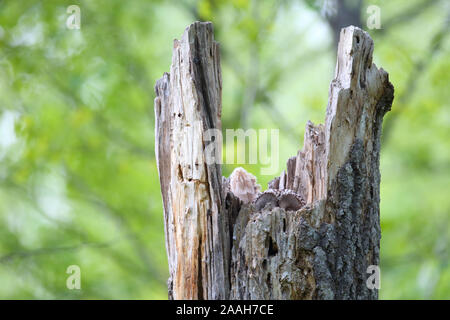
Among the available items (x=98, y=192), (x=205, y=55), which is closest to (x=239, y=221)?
(x=205, y=55)

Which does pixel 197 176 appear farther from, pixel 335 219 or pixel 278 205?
pixel 335 219

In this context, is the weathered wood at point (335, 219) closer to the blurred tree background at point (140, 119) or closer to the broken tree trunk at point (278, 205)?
the broken tree trunk at point (278, 205)

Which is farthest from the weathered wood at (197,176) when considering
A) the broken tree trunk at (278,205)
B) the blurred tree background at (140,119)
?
the blurred tree background at (140,119)

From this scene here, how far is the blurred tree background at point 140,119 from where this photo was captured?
3.64 meters

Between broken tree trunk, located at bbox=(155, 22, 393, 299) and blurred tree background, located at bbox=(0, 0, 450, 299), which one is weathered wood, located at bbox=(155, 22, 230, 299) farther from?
blurred tree background, located at bbox=(0, 0, 450, 299)

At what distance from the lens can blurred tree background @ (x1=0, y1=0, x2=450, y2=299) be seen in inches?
143

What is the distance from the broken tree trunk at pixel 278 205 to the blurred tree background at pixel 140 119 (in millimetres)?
1975

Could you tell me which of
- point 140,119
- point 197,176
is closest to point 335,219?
point 197,176

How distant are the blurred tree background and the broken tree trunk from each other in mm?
1975

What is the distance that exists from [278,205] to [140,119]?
3.20 m

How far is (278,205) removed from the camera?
1.45 meters
